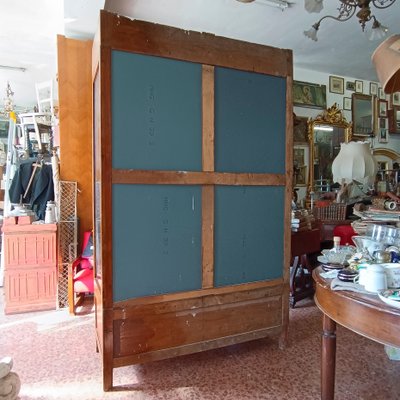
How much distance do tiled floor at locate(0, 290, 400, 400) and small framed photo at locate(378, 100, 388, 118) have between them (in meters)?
3.96

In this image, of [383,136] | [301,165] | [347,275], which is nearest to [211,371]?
[347,275]

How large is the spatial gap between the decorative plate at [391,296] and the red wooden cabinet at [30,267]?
9.71 feet

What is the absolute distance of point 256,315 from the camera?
2.42m

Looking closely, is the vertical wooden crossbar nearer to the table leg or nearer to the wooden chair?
the table leg

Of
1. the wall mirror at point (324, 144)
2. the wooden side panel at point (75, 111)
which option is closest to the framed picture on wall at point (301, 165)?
the wall mirror at point (324, 144)

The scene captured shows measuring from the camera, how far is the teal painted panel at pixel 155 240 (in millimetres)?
1997

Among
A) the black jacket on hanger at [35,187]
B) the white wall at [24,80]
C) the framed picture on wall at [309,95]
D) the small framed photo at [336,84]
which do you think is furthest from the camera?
the white wall at [24,80]

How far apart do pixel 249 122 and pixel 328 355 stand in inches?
59.0

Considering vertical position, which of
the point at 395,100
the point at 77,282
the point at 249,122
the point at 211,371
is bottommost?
the point at 211,371

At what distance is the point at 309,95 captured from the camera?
15.7 feet

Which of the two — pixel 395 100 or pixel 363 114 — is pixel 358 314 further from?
pixel 395 100

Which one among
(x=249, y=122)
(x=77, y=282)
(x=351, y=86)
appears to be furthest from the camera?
(x=351, y=86)

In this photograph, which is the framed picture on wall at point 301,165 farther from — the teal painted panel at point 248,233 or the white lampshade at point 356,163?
the teal painted panel at point 248,233

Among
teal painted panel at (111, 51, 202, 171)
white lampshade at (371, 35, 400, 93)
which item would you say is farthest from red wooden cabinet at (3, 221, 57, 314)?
white lampshade at (371, 35, 400, 93)
